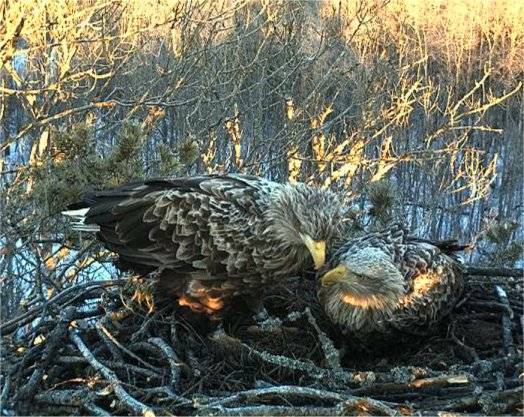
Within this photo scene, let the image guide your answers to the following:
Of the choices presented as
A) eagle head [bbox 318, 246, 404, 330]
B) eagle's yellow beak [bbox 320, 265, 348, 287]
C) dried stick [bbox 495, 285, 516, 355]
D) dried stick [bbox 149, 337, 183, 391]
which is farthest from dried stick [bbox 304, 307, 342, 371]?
dried stick [bbox 495, 285, 516, 355]

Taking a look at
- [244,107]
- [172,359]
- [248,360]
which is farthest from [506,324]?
[244,107]

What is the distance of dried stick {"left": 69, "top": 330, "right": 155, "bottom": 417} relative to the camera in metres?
2.96

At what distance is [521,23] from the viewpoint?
42.3 feet

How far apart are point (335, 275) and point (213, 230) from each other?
2.23 feet

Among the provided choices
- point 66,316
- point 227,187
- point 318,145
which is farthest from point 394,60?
point 66,316

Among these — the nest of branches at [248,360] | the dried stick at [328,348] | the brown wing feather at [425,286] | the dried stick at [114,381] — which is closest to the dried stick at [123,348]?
the nest of branches at [248,360]

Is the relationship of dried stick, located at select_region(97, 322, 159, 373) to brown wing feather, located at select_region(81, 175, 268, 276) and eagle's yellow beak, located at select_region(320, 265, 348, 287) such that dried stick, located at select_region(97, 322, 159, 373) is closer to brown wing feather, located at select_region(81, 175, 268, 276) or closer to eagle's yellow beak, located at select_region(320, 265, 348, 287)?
brown wing feather, located at select_region(81, 175, 268, 276)

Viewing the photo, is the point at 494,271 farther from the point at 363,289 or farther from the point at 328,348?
the point at 328,348

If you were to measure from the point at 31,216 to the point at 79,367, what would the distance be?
1066 mm

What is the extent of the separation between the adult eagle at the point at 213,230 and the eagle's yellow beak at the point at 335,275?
120 millimetres

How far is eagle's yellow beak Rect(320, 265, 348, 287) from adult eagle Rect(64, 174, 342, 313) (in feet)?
0.40

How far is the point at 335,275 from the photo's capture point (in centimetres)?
379

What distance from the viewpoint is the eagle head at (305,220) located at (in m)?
3.77

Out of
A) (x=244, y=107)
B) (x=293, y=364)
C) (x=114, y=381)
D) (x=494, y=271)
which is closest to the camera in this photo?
(x=114, y=381)
